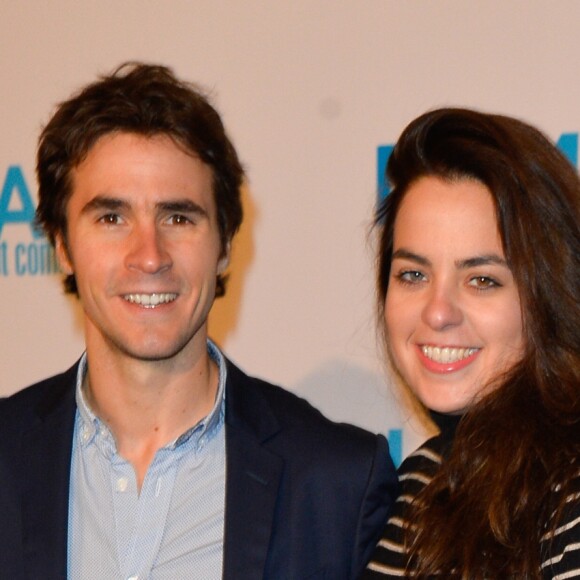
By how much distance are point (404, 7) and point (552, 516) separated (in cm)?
184

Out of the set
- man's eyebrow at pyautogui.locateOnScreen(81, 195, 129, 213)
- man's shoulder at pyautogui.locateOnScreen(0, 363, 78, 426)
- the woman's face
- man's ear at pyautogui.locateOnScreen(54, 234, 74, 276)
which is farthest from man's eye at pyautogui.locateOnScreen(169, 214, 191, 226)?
the woman's face

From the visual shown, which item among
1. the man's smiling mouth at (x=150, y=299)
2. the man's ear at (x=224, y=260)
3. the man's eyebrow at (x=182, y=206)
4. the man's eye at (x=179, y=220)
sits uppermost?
the man's eyebrow at (x=182, y=206)

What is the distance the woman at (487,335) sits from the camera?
213 cm

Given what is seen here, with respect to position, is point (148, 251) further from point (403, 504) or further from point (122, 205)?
point (403, 504)

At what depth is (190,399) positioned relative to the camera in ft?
8.76

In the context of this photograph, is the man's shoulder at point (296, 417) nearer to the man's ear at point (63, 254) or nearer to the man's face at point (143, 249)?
the man's face at point (143, 249)

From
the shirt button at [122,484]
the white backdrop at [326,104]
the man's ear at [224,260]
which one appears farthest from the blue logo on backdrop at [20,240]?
the shirt button at [122,484]

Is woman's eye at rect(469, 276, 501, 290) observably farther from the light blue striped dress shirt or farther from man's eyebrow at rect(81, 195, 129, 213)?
man's eyebrow at rect(81, 195, 129, 213)

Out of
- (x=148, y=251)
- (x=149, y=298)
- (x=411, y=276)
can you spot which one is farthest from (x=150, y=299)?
(x=411, y=276)

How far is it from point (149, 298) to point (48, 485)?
0.47 m

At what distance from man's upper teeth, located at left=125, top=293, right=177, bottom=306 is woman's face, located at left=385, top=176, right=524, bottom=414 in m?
0.55

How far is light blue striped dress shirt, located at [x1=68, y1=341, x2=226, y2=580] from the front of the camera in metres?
2.41

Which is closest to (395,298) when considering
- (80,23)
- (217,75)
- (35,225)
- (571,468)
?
(571,468)

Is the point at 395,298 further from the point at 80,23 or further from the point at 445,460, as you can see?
the point at 80,23
